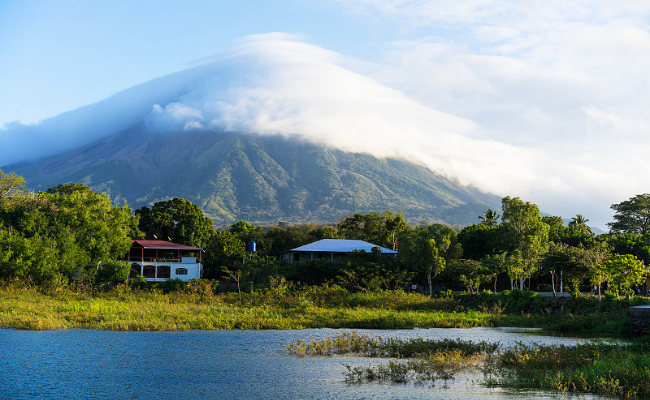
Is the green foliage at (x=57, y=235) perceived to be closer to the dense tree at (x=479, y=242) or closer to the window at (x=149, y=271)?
the window at (x=149, y=271)

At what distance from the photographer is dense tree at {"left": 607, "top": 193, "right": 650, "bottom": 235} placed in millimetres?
86688

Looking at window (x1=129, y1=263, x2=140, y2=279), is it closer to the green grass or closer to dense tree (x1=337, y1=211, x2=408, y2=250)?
dense tree (x1=337, y1=211, x2=408, y2=250)

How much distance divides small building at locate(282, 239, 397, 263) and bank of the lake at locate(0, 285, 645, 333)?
23.4 metres

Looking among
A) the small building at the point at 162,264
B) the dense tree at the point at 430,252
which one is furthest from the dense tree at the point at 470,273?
the small building at the point at 162,264

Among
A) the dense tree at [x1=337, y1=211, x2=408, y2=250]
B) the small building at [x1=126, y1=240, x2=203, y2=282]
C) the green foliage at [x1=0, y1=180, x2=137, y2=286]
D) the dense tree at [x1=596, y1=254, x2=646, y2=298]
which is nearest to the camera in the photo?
the dense tree at [x1=596, y1=254, x2=646, y2=298]

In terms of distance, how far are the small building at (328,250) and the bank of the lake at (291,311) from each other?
76.6 feet

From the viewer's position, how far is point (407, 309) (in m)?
35.9

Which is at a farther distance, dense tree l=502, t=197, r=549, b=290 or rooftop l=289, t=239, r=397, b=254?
rooftop l=289, t=239, r=397, b=254

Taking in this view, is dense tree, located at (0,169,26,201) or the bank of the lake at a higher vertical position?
dense tree, located at (0,169,26,201)

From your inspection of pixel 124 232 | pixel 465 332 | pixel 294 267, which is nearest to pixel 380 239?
pixel 294 267

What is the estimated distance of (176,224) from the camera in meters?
78.8

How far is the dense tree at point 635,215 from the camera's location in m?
86.7

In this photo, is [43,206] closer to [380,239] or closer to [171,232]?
[171,232]

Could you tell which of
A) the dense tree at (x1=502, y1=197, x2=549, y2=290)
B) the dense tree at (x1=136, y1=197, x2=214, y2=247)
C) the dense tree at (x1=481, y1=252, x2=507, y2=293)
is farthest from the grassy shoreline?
the dense tree at (x1=136, y1=197, x2=214, y2=247)
